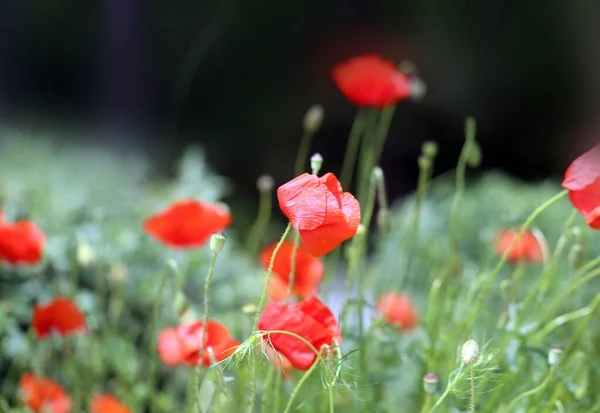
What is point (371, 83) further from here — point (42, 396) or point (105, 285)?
point (105, 285)

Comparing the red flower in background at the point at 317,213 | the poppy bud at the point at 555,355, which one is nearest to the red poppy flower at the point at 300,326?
the red flower in background at the point at 317,213

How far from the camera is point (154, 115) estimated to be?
3.70m

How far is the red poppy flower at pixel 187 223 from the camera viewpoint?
98 cm

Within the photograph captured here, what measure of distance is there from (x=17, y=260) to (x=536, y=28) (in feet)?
9.25

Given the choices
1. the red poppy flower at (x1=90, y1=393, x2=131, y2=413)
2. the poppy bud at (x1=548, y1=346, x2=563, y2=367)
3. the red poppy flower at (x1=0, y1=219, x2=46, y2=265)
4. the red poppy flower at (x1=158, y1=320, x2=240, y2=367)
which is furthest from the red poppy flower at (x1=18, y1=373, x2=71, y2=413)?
the poppy bud at (x1=548, y1=346, x2=563, y2=367)

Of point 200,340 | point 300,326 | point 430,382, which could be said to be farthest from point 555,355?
point 200,340

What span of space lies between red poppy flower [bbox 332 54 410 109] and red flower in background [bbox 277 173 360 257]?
0.42 meters

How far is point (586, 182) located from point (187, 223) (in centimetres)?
52

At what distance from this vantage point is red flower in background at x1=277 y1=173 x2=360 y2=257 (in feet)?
2.06

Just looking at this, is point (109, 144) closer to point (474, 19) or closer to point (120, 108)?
point (120, 108)

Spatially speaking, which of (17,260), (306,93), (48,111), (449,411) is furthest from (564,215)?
(48,111)

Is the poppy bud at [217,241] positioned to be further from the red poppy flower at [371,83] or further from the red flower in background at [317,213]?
the red poppy flower at [371,83]

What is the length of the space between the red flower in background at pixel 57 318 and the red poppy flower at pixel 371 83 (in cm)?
47

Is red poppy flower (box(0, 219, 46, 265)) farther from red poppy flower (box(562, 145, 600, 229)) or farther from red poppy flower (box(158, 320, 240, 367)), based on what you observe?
red poppy flower (box(562, 145, 600, 229))
